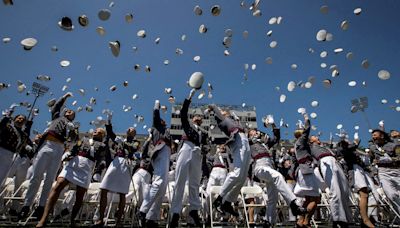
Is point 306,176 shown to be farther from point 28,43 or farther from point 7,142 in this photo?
point 28,43

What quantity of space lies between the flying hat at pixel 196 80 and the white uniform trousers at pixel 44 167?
3.37 m

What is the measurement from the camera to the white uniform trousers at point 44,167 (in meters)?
5.40

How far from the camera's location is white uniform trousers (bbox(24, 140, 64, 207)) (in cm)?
540

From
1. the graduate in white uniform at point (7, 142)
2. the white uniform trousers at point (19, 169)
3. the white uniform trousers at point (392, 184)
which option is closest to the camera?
the graduate in white uniform at point (7, 142)

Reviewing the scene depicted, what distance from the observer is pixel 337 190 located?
18.9ft

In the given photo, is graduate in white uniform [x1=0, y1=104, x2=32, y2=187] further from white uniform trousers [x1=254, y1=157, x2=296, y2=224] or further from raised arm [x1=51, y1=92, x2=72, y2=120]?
white uniform trousers [x1=254, y1=157, x2=296, y2=224]

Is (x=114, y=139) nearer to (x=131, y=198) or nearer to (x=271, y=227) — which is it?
(x=131, y=198)

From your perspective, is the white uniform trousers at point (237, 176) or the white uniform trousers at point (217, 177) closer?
the white uniform trousers at point (237, 176)

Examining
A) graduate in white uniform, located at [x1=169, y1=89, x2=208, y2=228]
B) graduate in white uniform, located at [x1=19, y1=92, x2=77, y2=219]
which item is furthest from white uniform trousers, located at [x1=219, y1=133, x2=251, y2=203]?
graduate in white uniform, located at [x1=19, y1=92, x2=77, y2=219]

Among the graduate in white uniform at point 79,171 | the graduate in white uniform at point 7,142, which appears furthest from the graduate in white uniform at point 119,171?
the graduate in white uniform at point 7,142

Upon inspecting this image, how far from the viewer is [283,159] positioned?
10172 millimetres

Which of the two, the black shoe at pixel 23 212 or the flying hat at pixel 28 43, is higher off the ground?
the flying hat at pixel 28 43

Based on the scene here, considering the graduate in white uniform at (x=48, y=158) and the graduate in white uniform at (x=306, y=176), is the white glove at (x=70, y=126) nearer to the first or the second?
the graduate in white uniform at (x=48, y=158)

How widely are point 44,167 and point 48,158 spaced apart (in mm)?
199
